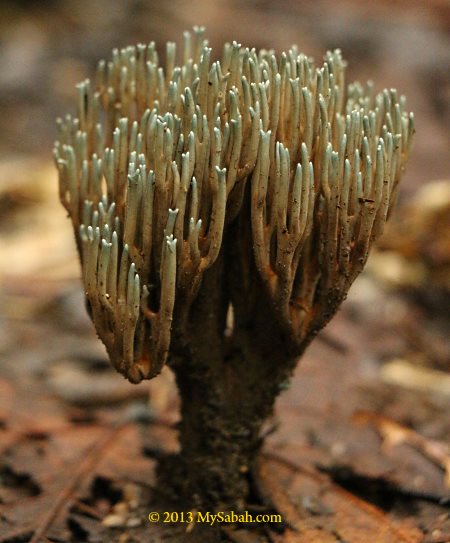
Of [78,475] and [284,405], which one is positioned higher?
[284,405]

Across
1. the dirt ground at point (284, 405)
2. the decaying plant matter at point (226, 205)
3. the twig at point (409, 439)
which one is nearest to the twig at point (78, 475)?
the dirt ground at point (284, 405)

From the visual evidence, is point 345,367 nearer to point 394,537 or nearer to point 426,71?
point 394,537

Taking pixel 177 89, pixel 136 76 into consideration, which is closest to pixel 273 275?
pixel 177 89

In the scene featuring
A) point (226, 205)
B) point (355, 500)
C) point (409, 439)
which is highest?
point (226, 205)

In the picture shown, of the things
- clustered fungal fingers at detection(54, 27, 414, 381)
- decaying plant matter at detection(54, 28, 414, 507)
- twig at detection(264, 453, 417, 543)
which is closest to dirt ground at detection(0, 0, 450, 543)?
twig at detection(264, 453, 417, 543)

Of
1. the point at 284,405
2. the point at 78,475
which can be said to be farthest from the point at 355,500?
the point at 78,475

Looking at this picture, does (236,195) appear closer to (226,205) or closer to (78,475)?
(226,205)

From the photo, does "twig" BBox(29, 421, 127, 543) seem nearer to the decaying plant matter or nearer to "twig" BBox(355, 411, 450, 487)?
the decaying plant matter
